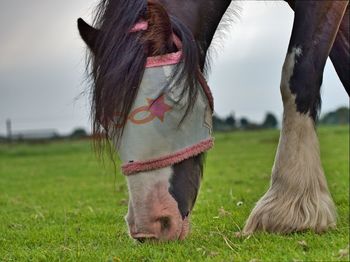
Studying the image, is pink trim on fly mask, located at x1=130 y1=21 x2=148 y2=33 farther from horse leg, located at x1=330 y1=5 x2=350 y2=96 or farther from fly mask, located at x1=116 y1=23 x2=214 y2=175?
horse leg, located at x1=330 y1=5 x2=350 y2=96

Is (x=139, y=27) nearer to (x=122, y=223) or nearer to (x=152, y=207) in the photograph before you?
(x=152, y=207)

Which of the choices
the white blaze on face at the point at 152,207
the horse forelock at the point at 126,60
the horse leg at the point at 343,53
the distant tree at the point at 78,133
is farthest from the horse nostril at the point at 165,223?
the distant tree at the point at 78,133

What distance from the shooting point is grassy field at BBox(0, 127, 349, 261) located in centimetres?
328

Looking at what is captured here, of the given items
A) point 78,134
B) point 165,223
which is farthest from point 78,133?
point 165,223

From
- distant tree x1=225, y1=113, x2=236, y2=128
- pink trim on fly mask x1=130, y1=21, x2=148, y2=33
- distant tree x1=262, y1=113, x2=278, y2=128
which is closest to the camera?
pink trim on fly mask x1=130, y1=21, x2=148, y2=33

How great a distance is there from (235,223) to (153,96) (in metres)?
1.46

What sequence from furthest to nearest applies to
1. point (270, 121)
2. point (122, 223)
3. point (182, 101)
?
point (270, 121) < point (122, 223) < point (182, 101)

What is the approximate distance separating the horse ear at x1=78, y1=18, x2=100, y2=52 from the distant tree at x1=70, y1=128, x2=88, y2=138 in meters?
29.0

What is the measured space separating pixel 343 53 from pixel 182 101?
1425mm

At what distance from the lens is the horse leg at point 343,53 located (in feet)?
13.9

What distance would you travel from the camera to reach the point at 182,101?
135 inches

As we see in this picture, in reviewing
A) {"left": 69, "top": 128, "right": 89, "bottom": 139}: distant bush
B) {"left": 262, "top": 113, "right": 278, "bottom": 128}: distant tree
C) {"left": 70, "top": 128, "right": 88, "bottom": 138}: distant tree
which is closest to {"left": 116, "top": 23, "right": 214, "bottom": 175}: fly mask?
{"left": 69, "top": 128, "right": 89, "bottom": 139}: distant bush

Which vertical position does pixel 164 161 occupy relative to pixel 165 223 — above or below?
above

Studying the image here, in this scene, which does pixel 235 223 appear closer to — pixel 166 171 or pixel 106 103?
pixel 166 171
